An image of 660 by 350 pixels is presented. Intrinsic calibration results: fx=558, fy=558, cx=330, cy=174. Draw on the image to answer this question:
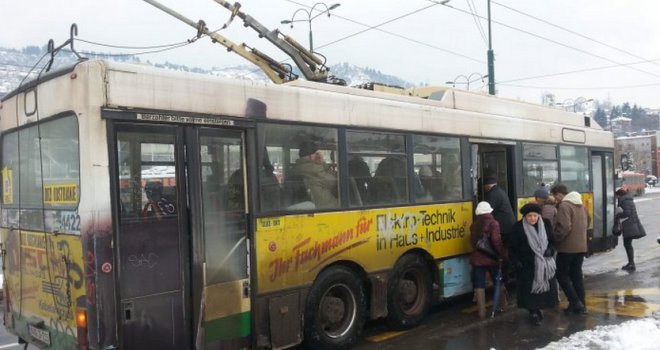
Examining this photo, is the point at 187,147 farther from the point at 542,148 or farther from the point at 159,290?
the point at 542,148

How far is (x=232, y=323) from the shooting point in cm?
522

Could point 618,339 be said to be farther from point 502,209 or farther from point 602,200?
point 602,200

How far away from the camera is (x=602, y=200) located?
11750mm

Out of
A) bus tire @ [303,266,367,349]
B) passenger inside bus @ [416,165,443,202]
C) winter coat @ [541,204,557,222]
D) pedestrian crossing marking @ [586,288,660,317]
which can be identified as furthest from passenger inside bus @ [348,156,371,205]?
pedestrian crossing marking @ [586,288,660,317]

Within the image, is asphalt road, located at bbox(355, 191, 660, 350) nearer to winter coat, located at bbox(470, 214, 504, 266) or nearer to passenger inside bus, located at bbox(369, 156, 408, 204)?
winter coat, located at bbox(470, 214, 504, 266)

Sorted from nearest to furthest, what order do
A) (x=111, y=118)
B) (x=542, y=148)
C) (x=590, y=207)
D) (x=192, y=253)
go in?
1. (x=111, y=118)
2. (x=192, y=253)
3. (x=542, y=148)
4. (x=590, y=207)

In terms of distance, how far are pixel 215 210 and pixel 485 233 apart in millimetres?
3962

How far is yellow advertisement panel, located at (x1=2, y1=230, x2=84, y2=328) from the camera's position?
4543 millimetres

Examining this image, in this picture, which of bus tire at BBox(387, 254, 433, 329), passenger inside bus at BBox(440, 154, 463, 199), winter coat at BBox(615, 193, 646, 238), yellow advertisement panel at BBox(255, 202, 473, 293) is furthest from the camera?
winter coat at BBox(615, 193, 646, 238)

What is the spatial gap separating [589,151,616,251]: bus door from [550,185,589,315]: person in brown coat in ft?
12.2

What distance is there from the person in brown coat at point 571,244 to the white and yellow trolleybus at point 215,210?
1.49 metres

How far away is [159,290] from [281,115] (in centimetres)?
210

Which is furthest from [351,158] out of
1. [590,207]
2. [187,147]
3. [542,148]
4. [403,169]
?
[590,207]

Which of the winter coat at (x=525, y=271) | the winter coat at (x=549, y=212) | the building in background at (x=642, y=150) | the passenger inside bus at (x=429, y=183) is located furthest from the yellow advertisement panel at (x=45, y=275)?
the building in background at (x=642, y=150)
